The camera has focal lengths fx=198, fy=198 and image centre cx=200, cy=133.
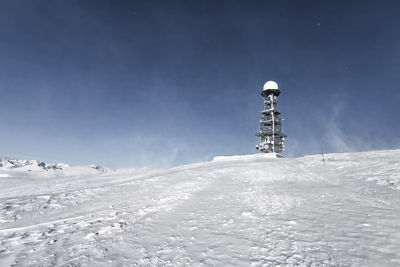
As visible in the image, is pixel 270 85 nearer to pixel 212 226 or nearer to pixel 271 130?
pixel 271 130

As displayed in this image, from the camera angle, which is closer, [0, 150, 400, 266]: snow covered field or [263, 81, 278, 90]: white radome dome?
[0, 150, 400, 266]: snow covered field

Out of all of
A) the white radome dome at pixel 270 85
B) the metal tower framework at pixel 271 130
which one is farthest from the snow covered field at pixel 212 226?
the white radome dome at pixel 270 85

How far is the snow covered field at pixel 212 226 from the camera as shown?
11.7 feet

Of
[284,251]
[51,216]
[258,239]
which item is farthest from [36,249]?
[284,251]

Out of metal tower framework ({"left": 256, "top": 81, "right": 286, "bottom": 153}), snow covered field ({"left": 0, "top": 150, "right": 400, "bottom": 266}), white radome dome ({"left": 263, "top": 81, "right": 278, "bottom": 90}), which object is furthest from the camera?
white radome dome ({"left": 263, "top": 81, "right": 278, "bottom": 90})

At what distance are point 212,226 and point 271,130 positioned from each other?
4140 cm

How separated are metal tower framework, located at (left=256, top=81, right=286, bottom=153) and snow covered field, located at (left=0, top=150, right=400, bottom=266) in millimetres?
33637

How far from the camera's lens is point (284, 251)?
3.66 m

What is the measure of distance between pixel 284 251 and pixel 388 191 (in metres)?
6.49

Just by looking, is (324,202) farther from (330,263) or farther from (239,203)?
(330,263)

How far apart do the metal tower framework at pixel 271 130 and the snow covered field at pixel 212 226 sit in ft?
110

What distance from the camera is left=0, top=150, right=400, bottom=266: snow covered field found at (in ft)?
11.7

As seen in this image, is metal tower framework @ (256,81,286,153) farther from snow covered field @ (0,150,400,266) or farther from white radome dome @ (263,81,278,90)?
snow covered field @ (0,150,400,266)

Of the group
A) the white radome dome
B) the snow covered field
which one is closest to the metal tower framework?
the white radome dome
